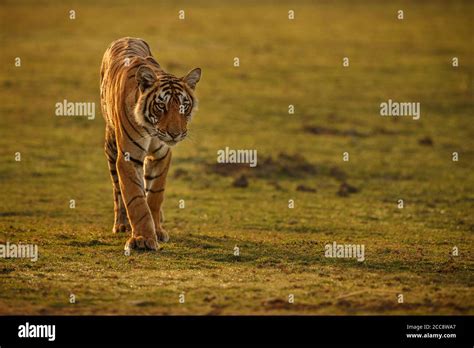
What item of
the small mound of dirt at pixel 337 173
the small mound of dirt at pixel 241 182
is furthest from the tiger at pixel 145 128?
the small mound of dirt at pixel 337 173

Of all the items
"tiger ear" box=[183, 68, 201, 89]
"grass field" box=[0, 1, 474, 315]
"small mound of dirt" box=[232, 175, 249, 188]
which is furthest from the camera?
"small mound of dirt" box=[232, 175, 249, 188]

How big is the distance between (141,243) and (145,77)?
6.61 ft

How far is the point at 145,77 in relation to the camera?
1224cm

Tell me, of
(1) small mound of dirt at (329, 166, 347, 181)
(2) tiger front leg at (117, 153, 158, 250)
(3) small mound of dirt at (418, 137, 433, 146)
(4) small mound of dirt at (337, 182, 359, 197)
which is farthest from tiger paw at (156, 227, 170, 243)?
(3) small mound of dirt at (418, 137, 433, 146)

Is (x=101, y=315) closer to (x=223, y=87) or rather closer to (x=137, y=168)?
(x=137, y=168)

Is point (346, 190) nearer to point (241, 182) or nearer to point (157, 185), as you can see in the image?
point (241, 182)

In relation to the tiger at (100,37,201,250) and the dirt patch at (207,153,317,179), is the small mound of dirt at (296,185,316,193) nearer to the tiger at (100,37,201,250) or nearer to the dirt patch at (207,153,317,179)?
the dirt patch at (207,153,317,179)

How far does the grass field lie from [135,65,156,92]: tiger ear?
204 centimetres

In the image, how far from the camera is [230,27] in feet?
125

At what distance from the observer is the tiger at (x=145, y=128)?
12.1 metres

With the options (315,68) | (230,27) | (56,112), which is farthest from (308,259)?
(230,27)

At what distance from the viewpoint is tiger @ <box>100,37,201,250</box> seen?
1212 centimetres

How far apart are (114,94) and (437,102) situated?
15.7 metres

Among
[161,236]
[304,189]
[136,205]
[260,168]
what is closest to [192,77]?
[136,205]
